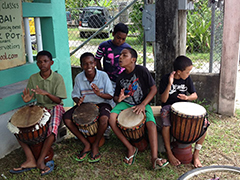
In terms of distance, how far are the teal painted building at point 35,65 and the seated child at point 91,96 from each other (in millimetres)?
776

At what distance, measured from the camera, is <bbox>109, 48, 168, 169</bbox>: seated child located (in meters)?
3.27

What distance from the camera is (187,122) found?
301 centimetres

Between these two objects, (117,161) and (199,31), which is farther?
(199,31)

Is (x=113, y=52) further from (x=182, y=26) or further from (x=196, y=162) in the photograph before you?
(x=196, y=162)

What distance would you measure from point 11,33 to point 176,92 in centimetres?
234

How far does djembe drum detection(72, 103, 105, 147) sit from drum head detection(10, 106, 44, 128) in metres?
0.45

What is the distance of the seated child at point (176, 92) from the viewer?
3.20 meters

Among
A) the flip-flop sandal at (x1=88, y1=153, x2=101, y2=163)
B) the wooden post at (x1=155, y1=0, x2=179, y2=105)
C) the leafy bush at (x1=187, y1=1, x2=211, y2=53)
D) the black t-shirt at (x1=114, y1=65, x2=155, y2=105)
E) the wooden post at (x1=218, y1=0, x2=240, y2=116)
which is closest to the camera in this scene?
the flip-flop sandal at (x1=88, y1=153, x2=101, y2=163)

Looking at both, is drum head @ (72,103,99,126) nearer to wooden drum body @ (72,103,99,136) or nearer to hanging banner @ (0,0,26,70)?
wooden drum body @ (72,103,99,136)

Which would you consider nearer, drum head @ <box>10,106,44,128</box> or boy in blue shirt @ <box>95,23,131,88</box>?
drum head @ <box>10,106,44,128</box>

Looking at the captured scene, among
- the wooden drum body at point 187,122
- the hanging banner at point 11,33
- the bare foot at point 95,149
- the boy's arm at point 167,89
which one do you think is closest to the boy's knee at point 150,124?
the wooden drum body at point 187,122

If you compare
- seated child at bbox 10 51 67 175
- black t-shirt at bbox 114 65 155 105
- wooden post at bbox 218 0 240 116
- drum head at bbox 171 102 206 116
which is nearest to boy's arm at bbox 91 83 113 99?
black t-shirt at bbox 114 65 155 105

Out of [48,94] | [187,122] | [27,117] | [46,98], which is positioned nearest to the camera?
[187,122]

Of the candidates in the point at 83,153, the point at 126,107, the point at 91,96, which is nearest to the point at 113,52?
the point at 91,96
